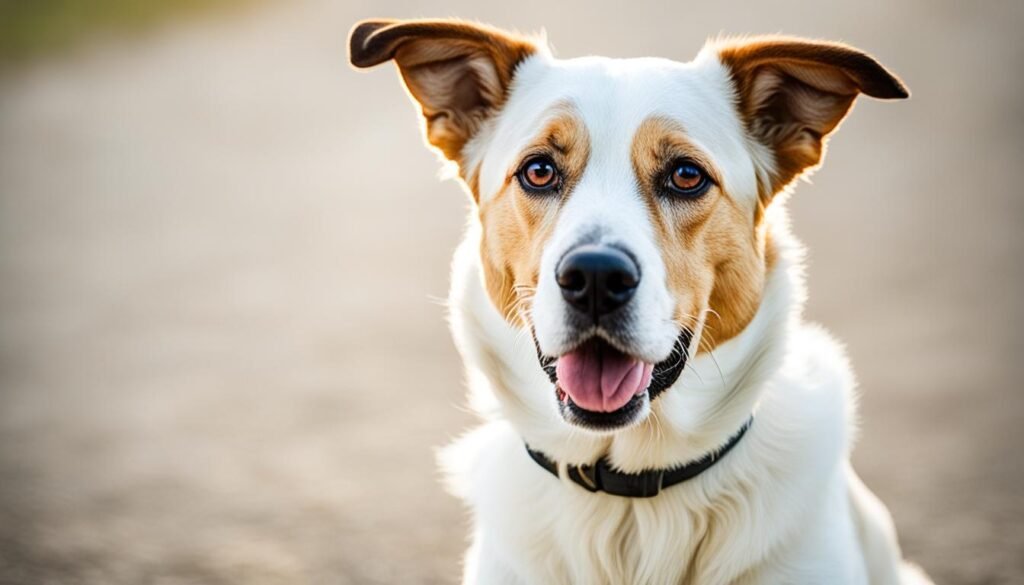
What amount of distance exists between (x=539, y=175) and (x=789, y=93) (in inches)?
34.7

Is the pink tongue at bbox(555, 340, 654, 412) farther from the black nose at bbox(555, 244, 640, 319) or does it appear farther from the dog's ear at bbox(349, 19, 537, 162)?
the dog's ear at bbox(349, 19, 537, 162)

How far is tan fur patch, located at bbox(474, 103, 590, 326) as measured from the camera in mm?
3273

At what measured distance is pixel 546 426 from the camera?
3.38 meters

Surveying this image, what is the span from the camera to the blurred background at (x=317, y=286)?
220 inches

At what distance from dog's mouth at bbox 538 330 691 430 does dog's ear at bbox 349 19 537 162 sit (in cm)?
100

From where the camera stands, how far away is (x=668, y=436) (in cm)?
331

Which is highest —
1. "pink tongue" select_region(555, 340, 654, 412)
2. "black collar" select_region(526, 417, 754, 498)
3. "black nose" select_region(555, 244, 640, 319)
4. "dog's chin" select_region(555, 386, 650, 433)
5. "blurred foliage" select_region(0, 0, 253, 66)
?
"blurred foliage" select_region(0, 0, 253, 66)

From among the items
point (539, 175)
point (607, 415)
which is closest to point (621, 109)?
point (539, 175)

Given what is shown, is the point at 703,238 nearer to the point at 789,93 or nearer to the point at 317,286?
the point at 789,93

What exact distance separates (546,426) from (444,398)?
3.76 meters

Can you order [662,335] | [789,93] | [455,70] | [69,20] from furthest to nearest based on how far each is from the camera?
[69,20]
[455,70]
[789,93]
[662,335]

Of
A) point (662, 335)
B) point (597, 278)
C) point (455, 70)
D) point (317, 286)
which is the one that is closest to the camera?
point (597, 278)

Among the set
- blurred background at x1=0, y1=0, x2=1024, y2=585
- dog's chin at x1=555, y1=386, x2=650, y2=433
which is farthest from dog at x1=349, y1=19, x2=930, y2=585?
blurred background at x1=0, y1=0, x2=1024, y2=585

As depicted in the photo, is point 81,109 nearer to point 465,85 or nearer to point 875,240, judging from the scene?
point 875,240
